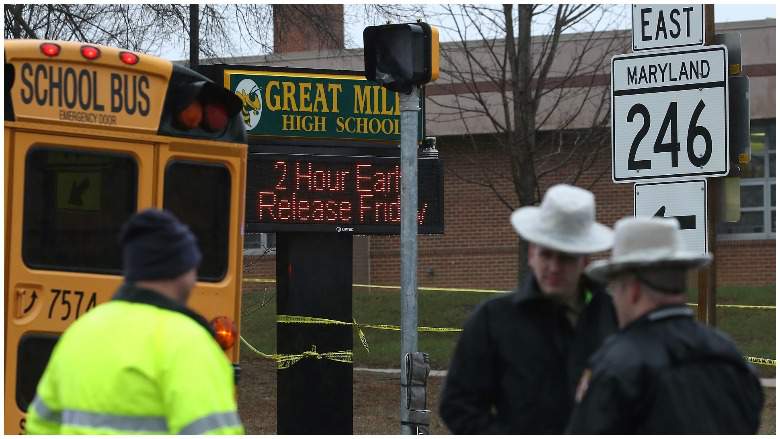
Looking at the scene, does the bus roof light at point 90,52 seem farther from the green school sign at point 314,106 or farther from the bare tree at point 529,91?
the bare tree at point 529,91

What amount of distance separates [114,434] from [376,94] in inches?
322

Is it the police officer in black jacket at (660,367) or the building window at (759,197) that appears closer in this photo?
the police officer in black jacket at (660,367)

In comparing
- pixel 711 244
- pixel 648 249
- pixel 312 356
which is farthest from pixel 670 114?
pixel 312 356

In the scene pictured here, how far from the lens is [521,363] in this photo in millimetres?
4445

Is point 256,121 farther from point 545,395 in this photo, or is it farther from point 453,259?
point 453,259

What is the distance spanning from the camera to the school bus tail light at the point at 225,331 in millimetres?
7918

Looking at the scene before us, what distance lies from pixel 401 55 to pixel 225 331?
2039mm

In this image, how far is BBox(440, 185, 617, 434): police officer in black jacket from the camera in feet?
14.6

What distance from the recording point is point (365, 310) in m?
24.4

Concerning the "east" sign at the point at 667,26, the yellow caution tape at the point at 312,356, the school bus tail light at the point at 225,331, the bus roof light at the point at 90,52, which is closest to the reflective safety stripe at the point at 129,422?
the school bus tail light at the point at 225,331

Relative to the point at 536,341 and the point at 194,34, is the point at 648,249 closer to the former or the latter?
the point at 536,341

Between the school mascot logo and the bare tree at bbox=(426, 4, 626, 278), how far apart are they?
7.35m

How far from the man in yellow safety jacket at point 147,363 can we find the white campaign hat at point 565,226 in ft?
3.85

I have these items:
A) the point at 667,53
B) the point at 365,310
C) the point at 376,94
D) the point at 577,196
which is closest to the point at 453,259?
the point at 365,310
